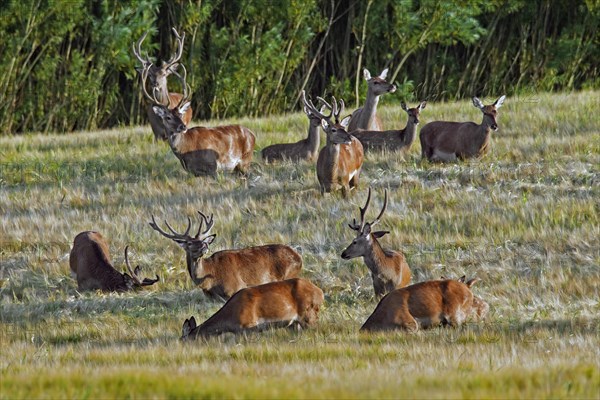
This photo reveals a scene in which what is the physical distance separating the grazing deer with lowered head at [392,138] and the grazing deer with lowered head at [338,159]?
2345mm

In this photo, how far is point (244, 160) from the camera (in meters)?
18.5

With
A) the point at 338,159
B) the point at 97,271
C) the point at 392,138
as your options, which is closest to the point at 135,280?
the point at 97,271

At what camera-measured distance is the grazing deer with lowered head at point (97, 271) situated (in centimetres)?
1348

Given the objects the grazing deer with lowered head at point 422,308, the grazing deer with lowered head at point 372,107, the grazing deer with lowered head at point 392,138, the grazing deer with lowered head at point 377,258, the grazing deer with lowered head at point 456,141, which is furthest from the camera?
the grazing deer with lowered head at point 372,107

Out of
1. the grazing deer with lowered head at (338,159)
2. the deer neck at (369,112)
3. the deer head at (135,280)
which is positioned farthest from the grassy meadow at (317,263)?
the deer neck at (369,112)

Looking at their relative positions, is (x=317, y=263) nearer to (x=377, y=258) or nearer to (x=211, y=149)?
(x=377, y=258)

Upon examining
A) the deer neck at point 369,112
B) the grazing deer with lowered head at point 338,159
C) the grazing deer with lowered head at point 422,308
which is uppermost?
the deer neck at point 369,112

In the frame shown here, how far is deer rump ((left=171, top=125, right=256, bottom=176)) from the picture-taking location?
1803 centimetres

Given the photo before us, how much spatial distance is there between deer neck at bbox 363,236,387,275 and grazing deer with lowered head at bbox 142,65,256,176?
569cm

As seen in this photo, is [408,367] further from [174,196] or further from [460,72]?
[460,72]

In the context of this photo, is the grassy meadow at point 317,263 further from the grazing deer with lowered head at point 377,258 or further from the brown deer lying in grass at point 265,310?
the grazing deer with lowered head at point 377,258

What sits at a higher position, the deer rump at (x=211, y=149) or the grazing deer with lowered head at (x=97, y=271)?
the deer rump at (x=211, y=149)

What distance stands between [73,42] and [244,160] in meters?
16.7

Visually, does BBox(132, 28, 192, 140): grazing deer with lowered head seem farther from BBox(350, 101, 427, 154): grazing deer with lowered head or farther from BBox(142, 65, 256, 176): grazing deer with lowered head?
BBox(350, 101, 427, 154): grazing deer with lowered head
